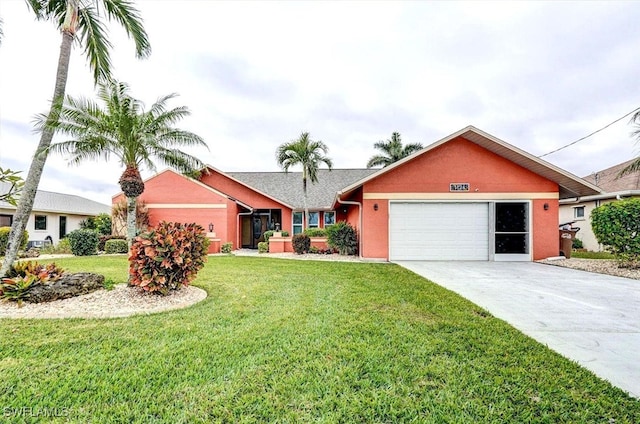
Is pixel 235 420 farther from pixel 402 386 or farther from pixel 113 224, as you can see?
pixel 113 224

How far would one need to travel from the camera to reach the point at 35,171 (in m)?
5.93

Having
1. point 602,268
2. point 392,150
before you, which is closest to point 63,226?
point 392,150

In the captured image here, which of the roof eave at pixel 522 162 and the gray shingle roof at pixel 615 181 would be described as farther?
the gray shingle roof at pixel 615 181

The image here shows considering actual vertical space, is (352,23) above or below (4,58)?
above

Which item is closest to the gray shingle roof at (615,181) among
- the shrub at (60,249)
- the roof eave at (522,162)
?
the roof eave at (522,162)

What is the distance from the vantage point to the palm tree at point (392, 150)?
72.3 ft

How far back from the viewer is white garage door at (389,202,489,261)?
12.2 meters

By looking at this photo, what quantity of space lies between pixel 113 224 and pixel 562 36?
2451cm

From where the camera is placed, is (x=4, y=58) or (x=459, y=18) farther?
(x=459, y=18)

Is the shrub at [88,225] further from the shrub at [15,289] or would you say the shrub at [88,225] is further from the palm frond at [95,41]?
the shrub at [15,289]

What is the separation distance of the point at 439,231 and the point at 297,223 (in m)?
10.6

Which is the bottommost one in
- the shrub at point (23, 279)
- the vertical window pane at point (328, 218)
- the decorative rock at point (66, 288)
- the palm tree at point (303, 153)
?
the decorative rock at point (66, 288)

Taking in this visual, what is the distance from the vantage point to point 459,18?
36.4 ft

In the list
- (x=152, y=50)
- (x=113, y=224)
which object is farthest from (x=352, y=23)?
(x=113, y=224)
